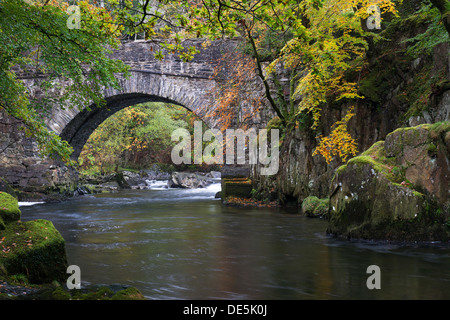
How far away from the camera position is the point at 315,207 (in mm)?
11148

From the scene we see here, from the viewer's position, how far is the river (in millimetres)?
4996

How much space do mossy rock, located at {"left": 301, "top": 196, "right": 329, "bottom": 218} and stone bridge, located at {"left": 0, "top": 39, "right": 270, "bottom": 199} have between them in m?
5.71

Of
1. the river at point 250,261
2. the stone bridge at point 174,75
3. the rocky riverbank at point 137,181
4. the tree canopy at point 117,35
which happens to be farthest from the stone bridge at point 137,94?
the river at point 250,261

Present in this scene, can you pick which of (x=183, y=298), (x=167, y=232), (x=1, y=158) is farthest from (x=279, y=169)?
(x=1, y=158)

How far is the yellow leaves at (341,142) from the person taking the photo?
1020 centimetres

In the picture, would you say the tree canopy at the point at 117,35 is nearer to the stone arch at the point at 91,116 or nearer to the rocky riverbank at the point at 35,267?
the rocky riverbank at the point at 35,267

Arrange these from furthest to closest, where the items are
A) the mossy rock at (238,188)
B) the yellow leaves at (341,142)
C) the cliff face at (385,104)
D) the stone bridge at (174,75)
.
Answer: the stone bridge at (174,75), the mossy rock at (238,188), the yellow leaves at (341,142), the cliff face at (385,104)

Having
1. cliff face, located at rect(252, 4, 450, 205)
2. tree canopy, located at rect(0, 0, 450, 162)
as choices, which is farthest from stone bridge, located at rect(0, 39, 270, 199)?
tree canopy, located at rect(0, 0, 450, 162)

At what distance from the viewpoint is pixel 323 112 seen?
12086 millimetres

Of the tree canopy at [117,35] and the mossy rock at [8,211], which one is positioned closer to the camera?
the tree canopy at [117,35]

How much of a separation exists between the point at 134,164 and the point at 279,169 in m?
21.3

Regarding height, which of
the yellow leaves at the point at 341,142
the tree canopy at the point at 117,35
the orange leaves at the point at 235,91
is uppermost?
the orange leaves at the point at 235,91

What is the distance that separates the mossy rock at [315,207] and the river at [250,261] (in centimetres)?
42
